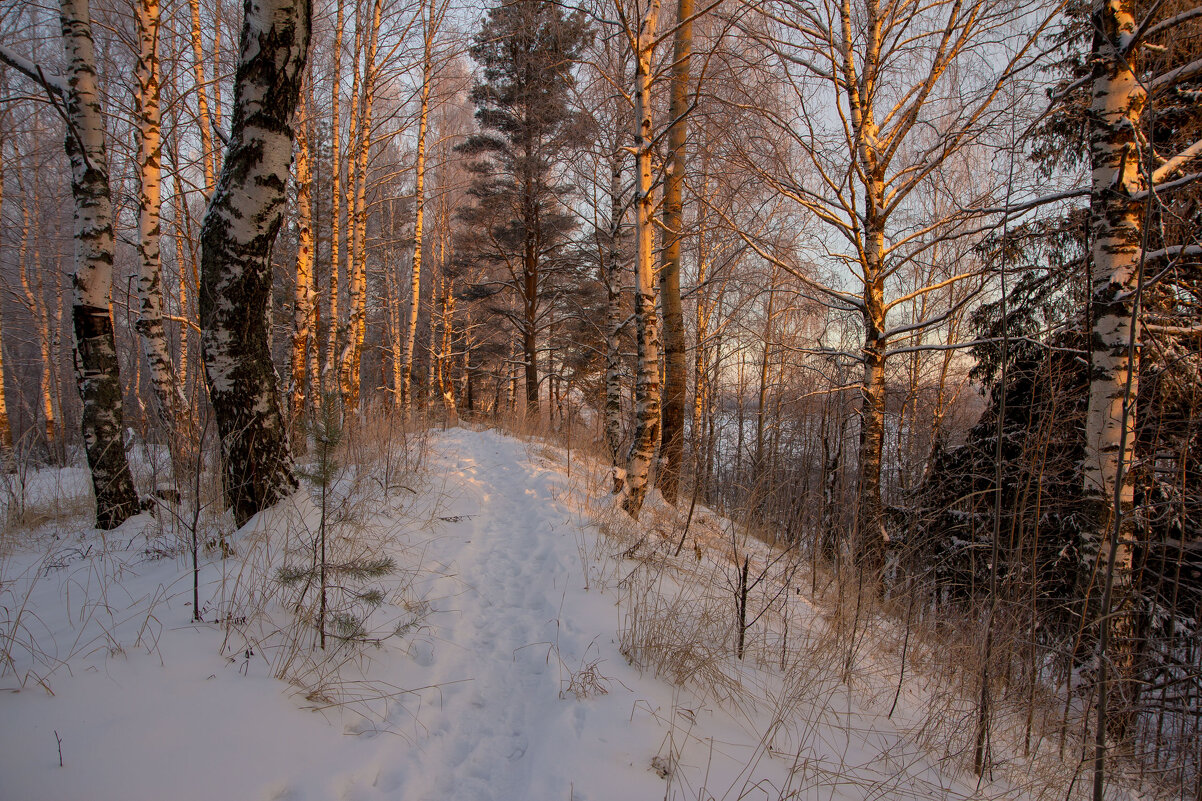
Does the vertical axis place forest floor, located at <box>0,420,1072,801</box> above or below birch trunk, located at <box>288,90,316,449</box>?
below

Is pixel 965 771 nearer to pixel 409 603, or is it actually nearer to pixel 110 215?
pixel 409 603

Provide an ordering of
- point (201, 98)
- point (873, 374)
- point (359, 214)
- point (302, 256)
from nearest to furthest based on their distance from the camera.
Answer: point (873, 374)
point (201, 98)
point (302, 256)
point (359, 214)

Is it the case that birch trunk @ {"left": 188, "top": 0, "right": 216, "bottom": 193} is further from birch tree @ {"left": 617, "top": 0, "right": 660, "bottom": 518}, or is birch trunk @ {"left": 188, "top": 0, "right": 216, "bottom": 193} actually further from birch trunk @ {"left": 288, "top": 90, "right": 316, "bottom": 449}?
birch tree @ {"left": 617, "top": 0, "right": 660, "bottom": 518}

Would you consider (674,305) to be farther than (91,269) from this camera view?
Yes

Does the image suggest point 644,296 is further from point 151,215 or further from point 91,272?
point 151,215

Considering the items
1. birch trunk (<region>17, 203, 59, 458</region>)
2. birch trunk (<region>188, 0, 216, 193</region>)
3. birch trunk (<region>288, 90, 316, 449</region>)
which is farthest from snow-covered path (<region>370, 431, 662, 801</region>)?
birch trunk (<region>17, 203, 59, 458</region>)

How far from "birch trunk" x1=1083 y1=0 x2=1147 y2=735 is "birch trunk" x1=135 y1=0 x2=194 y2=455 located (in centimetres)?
776

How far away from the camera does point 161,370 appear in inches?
192

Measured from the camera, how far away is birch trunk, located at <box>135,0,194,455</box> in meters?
4.70

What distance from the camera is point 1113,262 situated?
330cm

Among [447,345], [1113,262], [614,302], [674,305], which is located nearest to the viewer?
[1113,262]

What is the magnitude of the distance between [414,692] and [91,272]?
4.35 m

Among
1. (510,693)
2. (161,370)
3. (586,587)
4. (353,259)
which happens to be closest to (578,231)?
(353,259)

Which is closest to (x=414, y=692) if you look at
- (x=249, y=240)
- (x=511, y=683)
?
(x=511, y=683)
